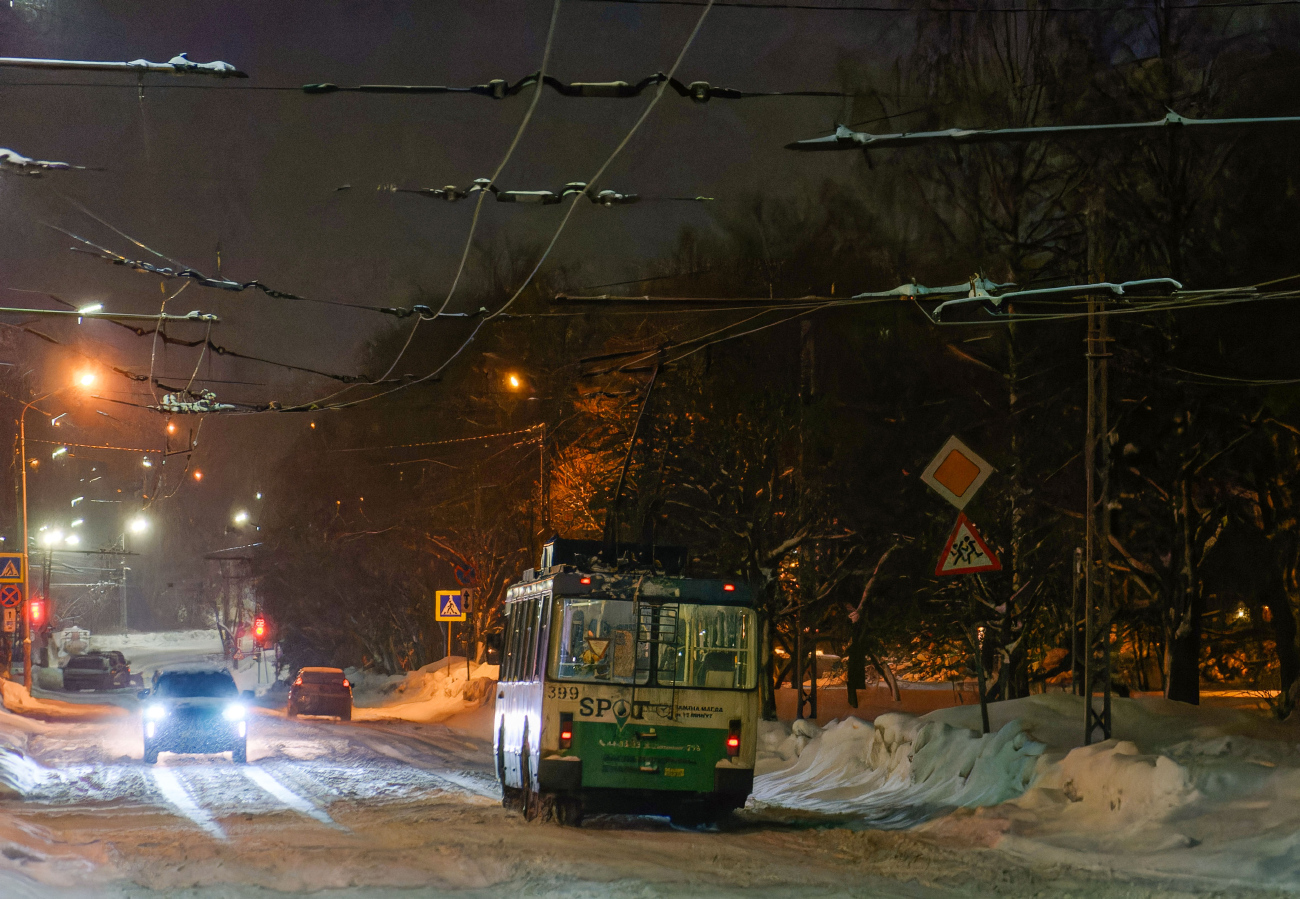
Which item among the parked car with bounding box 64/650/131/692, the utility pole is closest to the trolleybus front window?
the utility pole

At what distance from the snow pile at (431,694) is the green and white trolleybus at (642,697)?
86.3ft

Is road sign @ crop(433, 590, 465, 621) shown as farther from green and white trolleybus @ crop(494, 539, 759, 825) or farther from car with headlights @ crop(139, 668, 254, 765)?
green and white trolleybus @ crop(494, 539, 759, 825)

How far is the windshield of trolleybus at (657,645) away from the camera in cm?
1388

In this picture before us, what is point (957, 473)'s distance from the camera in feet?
50.1

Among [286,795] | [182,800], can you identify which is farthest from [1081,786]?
[182,800]

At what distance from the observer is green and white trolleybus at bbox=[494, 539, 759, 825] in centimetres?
1366

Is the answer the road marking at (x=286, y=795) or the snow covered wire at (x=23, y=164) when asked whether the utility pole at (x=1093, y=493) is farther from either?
the snow covered wire at (x=23, y=164)

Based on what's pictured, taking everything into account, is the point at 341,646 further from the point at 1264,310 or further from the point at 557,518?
the point at 1264,310

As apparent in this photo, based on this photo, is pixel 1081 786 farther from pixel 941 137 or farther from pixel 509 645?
pixel 509 645

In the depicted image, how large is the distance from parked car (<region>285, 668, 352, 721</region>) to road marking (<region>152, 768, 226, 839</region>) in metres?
17.5

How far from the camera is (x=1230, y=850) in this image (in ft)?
34.2

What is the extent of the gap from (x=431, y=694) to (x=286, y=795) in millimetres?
31681

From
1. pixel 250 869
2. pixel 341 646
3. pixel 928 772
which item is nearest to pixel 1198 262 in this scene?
pixel 928 772

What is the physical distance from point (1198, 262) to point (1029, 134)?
1455 cm
